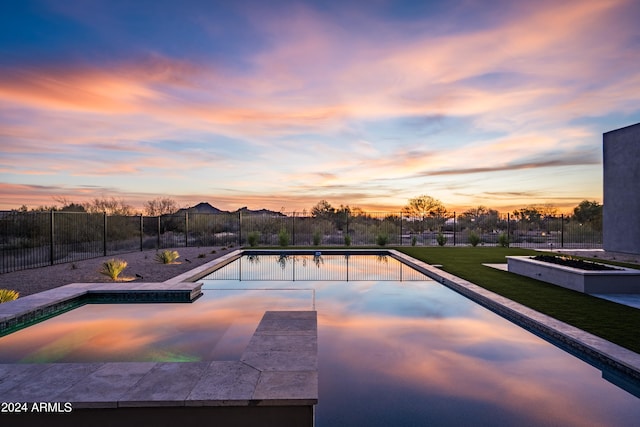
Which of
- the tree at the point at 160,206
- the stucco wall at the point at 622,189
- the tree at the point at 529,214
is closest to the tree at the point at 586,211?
the tree at the point at 529,214

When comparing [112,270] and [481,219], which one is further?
[481,219]

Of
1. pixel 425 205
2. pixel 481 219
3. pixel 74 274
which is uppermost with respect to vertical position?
pixel 425 205

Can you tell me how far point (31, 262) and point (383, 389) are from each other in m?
13.0

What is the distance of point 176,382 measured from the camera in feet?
9.14

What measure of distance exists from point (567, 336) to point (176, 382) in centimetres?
403

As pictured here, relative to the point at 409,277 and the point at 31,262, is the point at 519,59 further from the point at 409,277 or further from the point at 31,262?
the point at 31,262

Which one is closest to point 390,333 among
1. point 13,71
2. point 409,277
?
point 409,277

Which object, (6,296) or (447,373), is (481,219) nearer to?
(447,373)

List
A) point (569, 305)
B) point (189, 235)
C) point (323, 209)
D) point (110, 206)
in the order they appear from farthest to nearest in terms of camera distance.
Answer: point (323, 209), point (189, 235), point (110, 206), point (569, 305)

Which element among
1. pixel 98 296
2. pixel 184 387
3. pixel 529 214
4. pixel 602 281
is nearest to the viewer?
pixel 184 387

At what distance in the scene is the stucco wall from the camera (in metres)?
9.46

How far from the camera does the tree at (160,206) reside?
25391mm

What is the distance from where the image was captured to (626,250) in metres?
9.80

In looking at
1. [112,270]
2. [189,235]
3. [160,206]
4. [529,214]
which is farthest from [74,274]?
[529,214]
